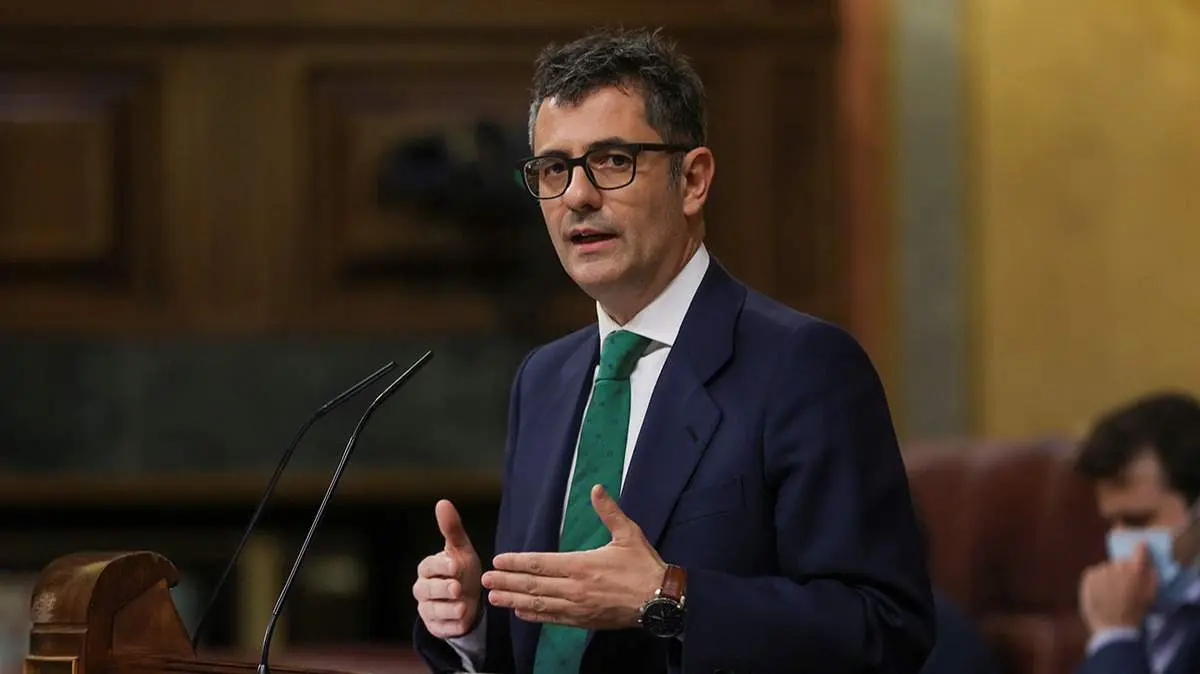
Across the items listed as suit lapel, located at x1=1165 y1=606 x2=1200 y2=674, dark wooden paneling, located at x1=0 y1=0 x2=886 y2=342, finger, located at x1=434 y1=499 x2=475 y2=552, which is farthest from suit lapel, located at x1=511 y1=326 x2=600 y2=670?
dark wooden paneling, located at x1=0 y1=0 x2=886 y2=342

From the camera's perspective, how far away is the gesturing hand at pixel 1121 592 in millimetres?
3170

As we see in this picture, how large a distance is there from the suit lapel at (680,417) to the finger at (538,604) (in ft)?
0.73

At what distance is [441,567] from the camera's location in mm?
1824

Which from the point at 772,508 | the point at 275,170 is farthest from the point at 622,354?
the point at 275,170

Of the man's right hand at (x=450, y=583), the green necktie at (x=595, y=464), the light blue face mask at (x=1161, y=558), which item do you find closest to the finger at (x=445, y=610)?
the man's right hand at (x=450, y=583)

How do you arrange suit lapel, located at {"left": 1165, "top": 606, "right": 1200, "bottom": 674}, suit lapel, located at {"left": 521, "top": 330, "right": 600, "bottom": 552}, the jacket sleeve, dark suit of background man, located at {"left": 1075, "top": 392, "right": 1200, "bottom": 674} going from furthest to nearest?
dark suit of background man, located at {"left": 1075, "top": 392, "right": 1200, "bottom": 674} → suit lapel, located at {"left": 1165, "top": 606, "right": 1200, "bottom": 674} → suit lapel, located at {"left": 521, "top": 330, "right": 600, "bottom": 552} → the jacket sleeve

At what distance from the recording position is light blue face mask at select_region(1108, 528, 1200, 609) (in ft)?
10.6

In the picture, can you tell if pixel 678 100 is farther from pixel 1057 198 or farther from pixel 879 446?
pixel 1057 198

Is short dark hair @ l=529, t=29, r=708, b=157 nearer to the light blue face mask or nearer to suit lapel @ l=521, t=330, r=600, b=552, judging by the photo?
suit lapel @ l=521, t=330, r=600, b=552

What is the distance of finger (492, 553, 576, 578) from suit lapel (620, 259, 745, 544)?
0.71 ft

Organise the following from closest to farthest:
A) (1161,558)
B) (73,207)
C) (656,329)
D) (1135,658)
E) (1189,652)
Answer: (656,329), (1189,652), (1135,658), (1161,558), (73,207)

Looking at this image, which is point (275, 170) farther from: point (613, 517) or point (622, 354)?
point (613, 517)

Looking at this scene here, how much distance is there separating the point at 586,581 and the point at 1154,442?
2.03 m

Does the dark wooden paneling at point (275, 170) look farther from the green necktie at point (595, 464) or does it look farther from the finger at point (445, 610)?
the finger at point (445, 610)
